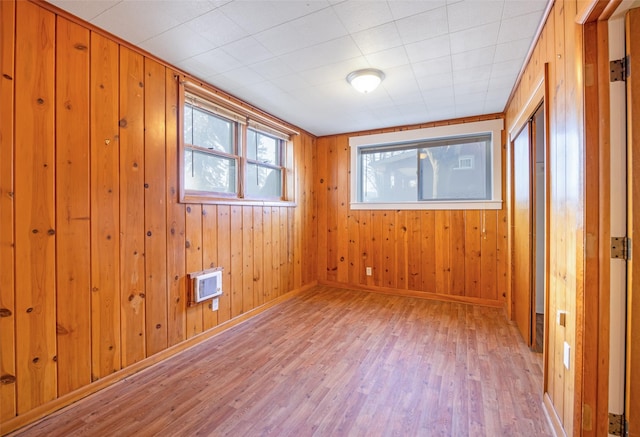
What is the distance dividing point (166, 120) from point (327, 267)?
309cm

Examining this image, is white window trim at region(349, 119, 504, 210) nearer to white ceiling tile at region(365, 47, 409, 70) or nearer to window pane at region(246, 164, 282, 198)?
window pane at region(246, 164, 282, 198)

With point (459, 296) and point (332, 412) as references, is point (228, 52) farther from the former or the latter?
point (459, 296)

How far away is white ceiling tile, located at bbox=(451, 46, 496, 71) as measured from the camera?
2209 millimetres

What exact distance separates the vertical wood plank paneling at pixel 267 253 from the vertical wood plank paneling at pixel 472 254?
251cm

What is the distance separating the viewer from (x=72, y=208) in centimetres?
183

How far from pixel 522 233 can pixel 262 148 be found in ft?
9.93

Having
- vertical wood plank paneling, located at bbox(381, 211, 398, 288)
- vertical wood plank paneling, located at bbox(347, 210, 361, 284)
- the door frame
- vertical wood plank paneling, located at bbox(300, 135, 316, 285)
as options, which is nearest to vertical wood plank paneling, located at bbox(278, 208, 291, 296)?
vertical wood plank paneling, located at bbox(300, 135, 316, 285)

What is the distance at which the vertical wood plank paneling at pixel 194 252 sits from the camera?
2.61m

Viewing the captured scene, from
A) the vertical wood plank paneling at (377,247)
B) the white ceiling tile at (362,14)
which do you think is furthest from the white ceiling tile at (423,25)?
the vertical wood plank paneling at (377,247)

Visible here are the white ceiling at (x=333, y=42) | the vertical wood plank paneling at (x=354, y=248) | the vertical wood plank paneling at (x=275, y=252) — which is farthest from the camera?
the vertical wood plank paneling at (x=354, y=248)

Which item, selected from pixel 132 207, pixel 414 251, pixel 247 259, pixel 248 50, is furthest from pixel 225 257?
pixel 414 251

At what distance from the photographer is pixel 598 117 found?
4.15 feet

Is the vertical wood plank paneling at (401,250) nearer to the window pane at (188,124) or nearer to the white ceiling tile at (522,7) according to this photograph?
the white ceiling tile at (522,7)

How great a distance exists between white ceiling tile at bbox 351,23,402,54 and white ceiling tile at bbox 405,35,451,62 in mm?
138
